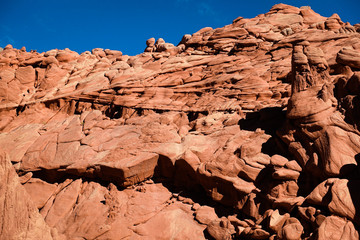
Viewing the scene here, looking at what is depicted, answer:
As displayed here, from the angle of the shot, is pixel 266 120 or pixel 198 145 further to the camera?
pixel 266 120

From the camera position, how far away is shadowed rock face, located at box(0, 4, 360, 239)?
10.1 m

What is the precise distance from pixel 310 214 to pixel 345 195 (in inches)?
61.1

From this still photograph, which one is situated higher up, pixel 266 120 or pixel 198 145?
pixel 266 120

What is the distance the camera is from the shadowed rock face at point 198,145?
10.1m

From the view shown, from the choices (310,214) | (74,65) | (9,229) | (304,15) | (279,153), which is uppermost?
(304,15)

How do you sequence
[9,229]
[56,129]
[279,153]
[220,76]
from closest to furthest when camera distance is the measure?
[9,229] → [279,153] → [56,129] → [220,76]

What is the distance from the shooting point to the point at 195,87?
24.2m

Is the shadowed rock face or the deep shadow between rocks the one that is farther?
the deep shadow between rocks

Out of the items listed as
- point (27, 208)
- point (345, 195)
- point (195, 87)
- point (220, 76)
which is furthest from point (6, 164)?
point (220, 76)

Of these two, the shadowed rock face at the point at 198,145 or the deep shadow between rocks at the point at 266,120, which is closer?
the shadowed rock face at the point at 198,145

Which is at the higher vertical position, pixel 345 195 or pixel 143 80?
pixel 143 80

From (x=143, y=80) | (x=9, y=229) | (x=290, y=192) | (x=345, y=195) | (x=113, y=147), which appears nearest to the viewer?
(x=9, y=229)

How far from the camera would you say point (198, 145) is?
16.0m

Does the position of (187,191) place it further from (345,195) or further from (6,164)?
(6,164)
